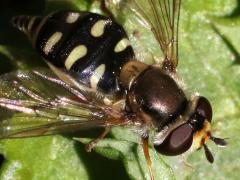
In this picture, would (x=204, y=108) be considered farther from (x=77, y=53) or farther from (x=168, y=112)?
(x=77, y=53)

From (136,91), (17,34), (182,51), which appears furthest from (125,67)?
(17,34)

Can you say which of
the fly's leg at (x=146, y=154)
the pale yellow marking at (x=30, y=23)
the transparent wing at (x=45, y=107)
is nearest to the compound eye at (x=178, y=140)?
the fly's leg at (x=146, y=154)

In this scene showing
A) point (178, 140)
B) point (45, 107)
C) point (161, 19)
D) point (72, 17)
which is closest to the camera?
point (45, 107)

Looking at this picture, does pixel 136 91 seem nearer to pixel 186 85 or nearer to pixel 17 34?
pixel 186 85

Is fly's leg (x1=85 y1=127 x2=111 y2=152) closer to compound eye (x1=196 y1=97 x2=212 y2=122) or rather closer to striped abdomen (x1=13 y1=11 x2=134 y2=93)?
striped abdomen (x1=13 y1=11 x2=134 y2=93)

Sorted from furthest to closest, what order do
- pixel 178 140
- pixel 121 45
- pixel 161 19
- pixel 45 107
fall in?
pixel 161 19
pixel 121 45
pixel 178 140
pixel 45 107

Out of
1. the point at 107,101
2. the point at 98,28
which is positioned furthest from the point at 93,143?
the point at 98,28

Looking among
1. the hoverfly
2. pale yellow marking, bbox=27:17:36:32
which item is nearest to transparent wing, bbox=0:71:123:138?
the hoverfly
